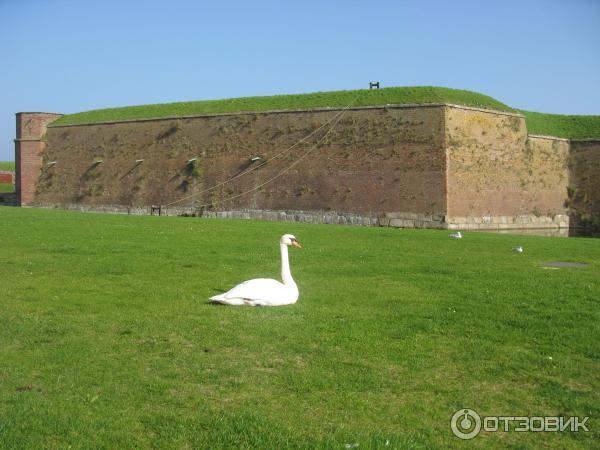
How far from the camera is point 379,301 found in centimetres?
922

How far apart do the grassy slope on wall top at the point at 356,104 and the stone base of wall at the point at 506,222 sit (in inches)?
182

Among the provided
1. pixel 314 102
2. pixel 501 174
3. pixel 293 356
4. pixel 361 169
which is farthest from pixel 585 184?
pixel 293 356

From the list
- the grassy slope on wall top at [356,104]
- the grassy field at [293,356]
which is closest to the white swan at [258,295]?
the grassy field at [293,356]

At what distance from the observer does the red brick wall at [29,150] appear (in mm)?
42844

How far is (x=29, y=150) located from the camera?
42.8 metres

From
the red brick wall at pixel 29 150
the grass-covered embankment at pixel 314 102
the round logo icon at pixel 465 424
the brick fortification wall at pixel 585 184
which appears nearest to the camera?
the round logo icon at pixel 465 424

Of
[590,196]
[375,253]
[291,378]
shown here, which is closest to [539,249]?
[375,253]

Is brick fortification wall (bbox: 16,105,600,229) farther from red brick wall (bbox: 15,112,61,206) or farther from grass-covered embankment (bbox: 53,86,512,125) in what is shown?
red brick wall (bbox: 15,112,61,206)

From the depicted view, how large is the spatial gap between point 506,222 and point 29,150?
2900 centimetres

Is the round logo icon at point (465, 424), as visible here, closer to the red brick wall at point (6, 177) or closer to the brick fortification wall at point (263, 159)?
the brick fortification wall at point (263, 159)

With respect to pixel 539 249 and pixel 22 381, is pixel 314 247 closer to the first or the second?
pixel 539 249

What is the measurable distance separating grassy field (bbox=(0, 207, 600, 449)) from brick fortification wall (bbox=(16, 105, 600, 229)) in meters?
17.8

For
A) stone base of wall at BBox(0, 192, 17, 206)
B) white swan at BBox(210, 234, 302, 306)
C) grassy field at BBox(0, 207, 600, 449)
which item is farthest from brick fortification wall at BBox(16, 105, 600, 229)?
white swan at BBox(210, 234, 302, 306)

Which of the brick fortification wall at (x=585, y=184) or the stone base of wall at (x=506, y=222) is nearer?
the stone base of wall at (x=506, y=222)
